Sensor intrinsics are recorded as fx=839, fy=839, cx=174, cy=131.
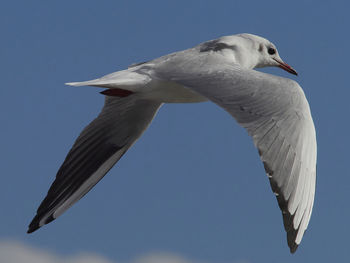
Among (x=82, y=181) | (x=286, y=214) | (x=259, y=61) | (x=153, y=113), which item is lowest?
(x=286, y=214)

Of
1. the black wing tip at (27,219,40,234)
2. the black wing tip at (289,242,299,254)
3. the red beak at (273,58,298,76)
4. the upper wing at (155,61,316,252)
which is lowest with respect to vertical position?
the black wing tip at (289,242,299,254)

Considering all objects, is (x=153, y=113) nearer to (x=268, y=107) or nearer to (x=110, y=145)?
(x=110, y=145)

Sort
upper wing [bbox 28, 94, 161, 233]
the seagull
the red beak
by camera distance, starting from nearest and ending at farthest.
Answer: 1. the seagull
2. upper wing [bbox 28, 94, 161, 233]
3. the red beak

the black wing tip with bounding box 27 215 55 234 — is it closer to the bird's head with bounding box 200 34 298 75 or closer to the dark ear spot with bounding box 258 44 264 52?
the bird's head with bounding box 200 34 298 75

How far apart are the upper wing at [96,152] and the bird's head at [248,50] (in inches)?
32.8

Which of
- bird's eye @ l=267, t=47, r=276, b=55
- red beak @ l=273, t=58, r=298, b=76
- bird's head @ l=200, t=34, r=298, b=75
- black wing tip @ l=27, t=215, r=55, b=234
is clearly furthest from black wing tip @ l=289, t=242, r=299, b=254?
red beak @ l=273, t=58, r=298, b=76

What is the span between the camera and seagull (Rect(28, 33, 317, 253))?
5336 mm

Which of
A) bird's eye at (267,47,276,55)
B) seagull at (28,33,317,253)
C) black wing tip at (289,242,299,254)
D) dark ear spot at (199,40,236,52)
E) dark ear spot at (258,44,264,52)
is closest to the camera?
black wing tip at (289,242,299,254)

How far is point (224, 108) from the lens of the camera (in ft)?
18.3

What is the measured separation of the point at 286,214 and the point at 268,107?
81 cm

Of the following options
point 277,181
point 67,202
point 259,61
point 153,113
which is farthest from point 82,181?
point 277,181

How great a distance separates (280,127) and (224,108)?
1.28 ft

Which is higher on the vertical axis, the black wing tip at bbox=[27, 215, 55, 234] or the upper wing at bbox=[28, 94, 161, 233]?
the upper wing at bbox=[28, 94, 161, 233]

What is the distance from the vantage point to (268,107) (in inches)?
224
